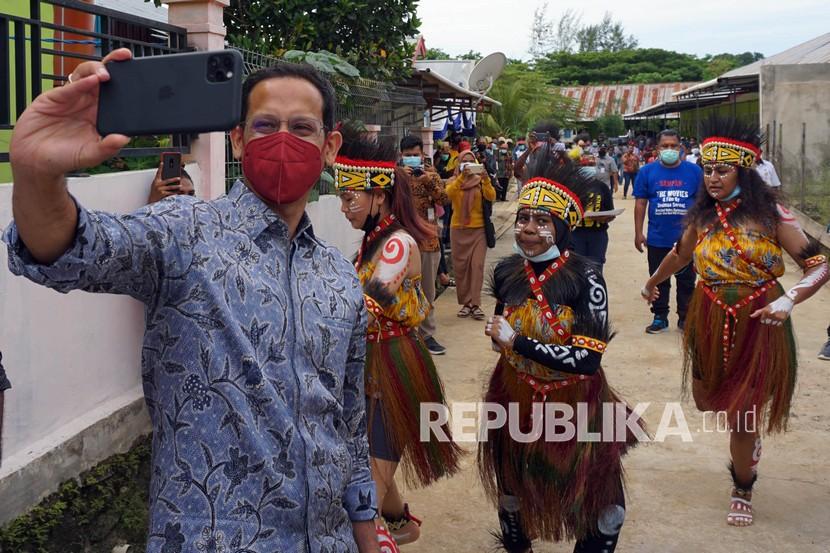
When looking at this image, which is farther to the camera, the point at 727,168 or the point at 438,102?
the point at 438,102

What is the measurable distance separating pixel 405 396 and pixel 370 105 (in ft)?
19.9

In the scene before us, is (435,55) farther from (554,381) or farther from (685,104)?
(554,381)

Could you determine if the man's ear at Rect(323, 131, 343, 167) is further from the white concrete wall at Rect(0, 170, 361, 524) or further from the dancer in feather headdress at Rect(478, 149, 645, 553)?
the white concrete wall at Rect(0, 170, 361, 524)

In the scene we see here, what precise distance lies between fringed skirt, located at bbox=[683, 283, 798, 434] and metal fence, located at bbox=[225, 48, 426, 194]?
126 inches

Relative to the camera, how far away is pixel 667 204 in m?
8.45

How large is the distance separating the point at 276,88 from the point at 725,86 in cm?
2166

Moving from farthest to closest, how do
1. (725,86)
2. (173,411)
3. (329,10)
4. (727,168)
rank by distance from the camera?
(725,86) → (329,10) → (727,168) → (173,411)

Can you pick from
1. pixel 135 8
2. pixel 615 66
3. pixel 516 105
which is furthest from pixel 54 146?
pixel 615 66

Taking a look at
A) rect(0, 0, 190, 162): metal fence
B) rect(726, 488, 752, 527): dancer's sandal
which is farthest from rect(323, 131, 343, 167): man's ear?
rect(726, 488, 752, 527): dancer's sandal

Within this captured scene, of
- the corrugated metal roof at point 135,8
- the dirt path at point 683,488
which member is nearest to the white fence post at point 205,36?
the dirt path at point 683,488

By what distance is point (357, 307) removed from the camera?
6.41 ft

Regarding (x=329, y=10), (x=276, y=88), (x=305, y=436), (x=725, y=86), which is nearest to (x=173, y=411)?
(x=305, y=436)

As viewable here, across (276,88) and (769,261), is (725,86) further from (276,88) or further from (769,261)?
(276,88)

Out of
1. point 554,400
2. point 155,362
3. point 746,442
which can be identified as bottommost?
point 746,442
